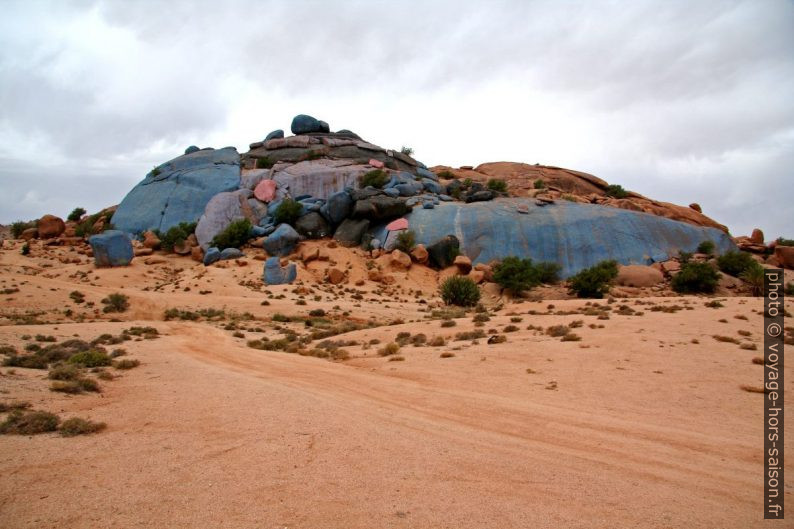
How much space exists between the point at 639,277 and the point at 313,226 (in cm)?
2498

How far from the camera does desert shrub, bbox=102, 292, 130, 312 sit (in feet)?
72.4

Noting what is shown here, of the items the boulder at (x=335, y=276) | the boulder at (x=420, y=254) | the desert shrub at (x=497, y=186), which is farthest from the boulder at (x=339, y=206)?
the desert shrub at (x=497, y=186)

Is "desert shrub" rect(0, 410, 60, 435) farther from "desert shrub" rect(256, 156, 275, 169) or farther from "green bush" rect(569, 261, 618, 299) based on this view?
"desert shrub" rect(256, 156, 275, 169)

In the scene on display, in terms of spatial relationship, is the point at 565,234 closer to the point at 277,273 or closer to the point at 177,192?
the point at 277,273

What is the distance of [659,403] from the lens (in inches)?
311

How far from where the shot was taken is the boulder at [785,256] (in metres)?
34.0

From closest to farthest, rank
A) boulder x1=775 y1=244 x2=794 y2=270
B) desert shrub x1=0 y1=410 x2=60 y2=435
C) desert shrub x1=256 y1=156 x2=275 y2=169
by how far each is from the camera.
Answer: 1. desert shrub x1=0 y1=410 x2=60 y2=435
2. boulder x1=775 y1=244 x2=794 y2=270
3. desert shrub x1=256 y1=156 x2=275 y2=169

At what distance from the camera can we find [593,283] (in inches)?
1093

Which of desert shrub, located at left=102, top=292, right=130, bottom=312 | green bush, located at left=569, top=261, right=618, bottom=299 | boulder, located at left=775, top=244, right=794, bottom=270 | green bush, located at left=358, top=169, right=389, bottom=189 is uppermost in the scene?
green bush, located at left=358, top=169, right=389, bottom=189

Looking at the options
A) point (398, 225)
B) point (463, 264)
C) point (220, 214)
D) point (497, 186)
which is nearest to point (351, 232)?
point (398, 225)

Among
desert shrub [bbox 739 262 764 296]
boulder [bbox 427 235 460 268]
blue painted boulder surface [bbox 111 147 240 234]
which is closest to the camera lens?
desert shrub [bbox 739 262 764 296]

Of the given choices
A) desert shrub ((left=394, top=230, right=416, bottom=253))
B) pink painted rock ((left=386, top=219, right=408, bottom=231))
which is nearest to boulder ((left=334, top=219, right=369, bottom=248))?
pink painted rock ((left=386, top=219, right=408, bottom=231))

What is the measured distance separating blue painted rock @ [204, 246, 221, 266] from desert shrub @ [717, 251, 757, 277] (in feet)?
118

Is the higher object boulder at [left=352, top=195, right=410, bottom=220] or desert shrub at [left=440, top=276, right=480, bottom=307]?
boulder at [left=352, top=195, right=410, bottom=220]
